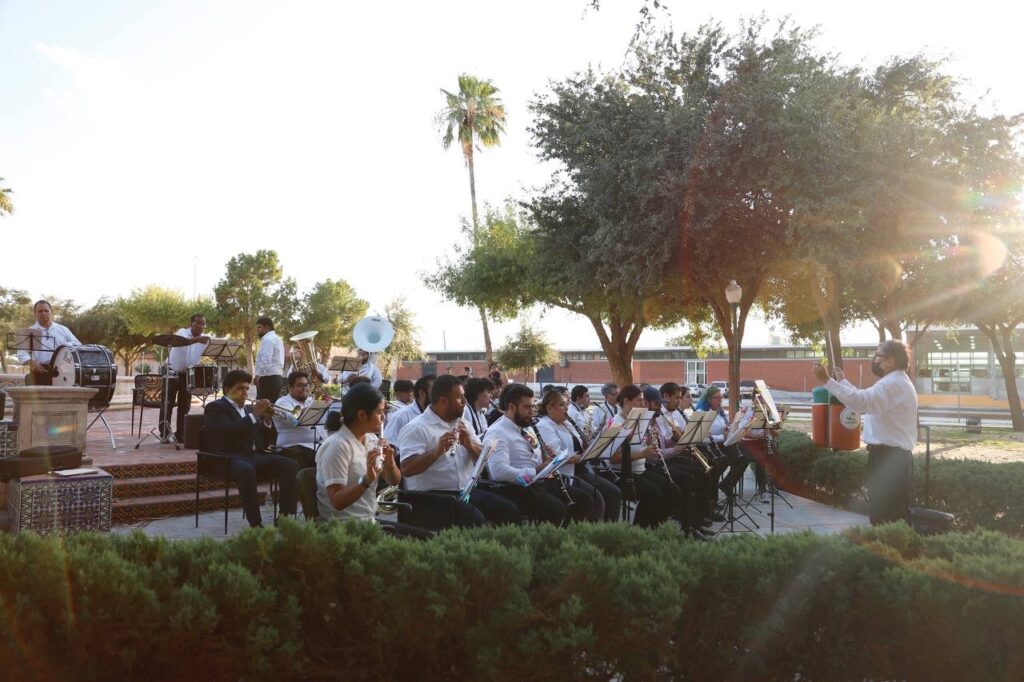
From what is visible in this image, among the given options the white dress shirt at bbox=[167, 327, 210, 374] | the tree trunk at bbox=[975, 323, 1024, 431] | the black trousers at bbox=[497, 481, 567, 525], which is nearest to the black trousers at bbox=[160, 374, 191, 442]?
the white dress shirt at bbox=[167, 327, 210, 374]

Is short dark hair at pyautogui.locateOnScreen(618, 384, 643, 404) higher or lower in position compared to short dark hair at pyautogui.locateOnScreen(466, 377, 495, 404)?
lower

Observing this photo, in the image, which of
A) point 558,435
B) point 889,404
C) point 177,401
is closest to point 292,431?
point 558,435

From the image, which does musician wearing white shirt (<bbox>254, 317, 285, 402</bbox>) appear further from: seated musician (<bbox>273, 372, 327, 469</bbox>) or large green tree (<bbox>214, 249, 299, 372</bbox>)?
large green tree (<bbox>214, 249, 299, 372</bbox>)

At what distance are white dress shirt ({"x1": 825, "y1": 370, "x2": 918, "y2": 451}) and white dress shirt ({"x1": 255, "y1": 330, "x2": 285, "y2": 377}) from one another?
7882 millimetres

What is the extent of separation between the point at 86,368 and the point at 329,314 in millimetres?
50340

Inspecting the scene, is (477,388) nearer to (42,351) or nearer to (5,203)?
(42,351)

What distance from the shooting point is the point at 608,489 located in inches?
329

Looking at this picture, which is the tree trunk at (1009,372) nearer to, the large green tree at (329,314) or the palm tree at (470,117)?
the palm tree at (470,117)

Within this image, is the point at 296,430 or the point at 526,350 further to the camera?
the point at 526,350

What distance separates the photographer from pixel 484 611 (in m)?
3.48

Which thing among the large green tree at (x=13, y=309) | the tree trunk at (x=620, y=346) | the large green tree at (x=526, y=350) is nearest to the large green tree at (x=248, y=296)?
the large green tree at (x=13, y=309)

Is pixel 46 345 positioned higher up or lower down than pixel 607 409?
higher up

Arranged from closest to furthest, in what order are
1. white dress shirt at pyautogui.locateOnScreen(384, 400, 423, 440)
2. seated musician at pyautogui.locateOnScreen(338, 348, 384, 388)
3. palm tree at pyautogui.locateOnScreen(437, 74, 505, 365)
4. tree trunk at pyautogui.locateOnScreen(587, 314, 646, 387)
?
white dress shirt at pyautogui.locateOnScreen(384, 400, 423, 440)
seated musician at pyautogui.locateOnScreen(338, 348, 384, 388)
tree trunk at pyautogui.locateOnScreen(587, 314, 646, 387)
palm tree at pyautogui.locateOnScreen(437, 74, 505, 365)

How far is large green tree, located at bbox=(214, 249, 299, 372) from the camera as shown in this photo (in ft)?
190
